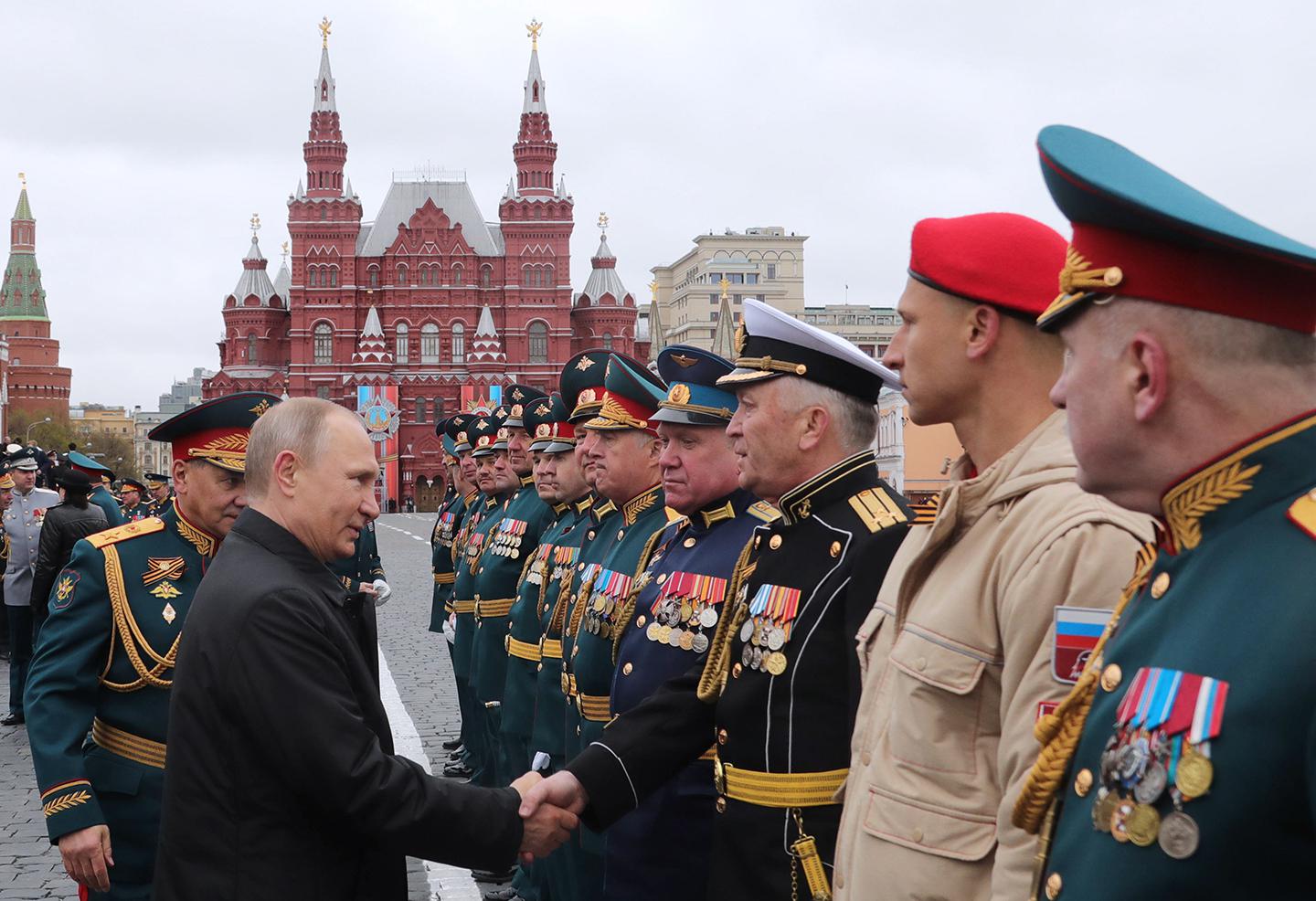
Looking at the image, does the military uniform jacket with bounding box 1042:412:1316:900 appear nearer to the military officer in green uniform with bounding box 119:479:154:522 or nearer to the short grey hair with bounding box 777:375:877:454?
the short grey hair with bounding box 777:375:877:454

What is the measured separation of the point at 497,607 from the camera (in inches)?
327

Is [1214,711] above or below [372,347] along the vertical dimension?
below

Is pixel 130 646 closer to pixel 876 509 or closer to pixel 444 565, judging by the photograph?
pixel 876 509

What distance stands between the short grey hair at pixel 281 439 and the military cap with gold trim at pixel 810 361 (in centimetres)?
121

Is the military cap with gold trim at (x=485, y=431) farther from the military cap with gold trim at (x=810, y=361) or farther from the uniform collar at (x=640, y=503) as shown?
the military cap with gold trim at (x=810, y=361)

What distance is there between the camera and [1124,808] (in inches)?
62.1

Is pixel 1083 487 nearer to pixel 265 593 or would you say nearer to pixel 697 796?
pixel 265 593

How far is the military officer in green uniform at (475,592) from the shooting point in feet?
28.9

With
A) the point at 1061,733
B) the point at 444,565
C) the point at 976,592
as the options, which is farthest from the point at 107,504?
the point at 1061,733

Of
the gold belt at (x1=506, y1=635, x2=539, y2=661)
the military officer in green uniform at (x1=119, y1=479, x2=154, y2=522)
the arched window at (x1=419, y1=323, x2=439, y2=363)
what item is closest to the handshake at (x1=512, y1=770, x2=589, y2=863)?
the gold belt at (x1=506, y1=635, x2=539, y2=661)

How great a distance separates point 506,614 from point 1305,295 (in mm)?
6984

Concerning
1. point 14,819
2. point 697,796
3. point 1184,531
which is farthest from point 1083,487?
point 14,819

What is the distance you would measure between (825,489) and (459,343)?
265ft

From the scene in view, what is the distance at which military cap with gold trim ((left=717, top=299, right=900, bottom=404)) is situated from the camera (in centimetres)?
367
